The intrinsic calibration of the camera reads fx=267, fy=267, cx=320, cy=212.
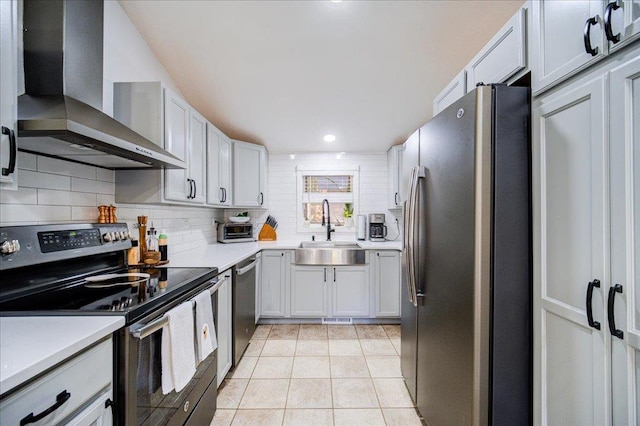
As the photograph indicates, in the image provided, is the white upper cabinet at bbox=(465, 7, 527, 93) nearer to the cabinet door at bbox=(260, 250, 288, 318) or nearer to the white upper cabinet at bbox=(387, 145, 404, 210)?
the white upper cabinet at bbox=(387, 145, 404, 210)

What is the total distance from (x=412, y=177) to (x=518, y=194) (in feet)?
1.95

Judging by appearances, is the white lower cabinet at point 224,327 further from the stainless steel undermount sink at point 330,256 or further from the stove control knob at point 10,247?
the stainless steel undermount sink at point 330,256

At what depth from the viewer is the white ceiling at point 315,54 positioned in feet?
6.46

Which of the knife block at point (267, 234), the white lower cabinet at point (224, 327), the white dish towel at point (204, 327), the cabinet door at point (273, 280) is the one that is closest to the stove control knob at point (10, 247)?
the white dish towel at point (204, 327)

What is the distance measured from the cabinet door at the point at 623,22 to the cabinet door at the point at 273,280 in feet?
9.53

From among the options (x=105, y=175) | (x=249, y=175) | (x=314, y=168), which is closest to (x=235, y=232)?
(x=249, y=175)

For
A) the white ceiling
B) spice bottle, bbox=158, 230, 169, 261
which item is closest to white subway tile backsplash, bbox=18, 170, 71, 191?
spice bottle, bbox=158, 230, 169, 261

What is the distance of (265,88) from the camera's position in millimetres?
2699

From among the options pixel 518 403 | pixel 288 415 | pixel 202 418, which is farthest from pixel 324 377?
pixel 518 403

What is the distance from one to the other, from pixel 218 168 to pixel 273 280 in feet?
4.66

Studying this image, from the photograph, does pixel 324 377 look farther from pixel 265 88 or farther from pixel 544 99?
pixel 265 88

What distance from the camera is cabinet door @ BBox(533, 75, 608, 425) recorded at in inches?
31.3

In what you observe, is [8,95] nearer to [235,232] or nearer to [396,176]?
[235,232]

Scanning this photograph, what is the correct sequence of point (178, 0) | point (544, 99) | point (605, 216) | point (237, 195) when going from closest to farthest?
point (605, 216), point (544, 99), point (178, 0), point (237, 195)
